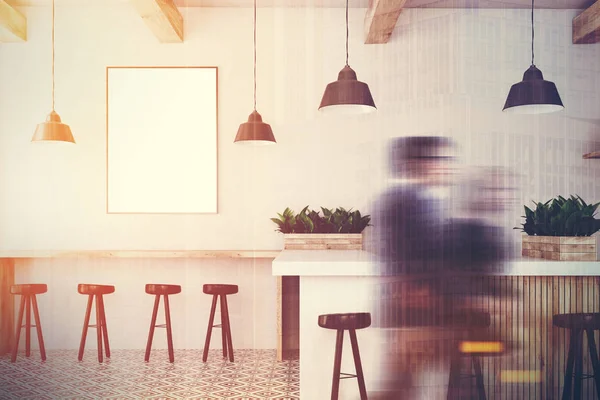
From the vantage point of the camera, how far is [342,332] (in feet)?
8.88

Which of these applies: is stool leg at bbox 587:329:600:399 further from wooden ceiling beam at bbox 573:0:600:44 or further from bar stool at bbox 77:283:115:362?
bar stool at bbox 77:283:115:362

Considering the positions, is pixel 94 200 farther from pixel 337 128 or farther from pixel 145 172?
pixel 337 128

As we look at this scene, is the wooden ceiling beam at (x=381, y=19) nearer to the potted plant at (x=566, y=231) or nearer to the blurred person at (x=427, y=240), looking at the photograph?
the potted plant at (x=566, y=231)

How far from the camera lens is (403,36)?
16.8 feet

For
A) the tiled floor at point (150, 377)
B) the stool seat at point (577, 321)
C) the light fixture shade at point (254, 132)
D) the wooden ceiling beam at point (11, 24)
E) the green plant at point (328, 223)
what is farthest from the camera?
the wooden ceiling beam at point (11, 24)

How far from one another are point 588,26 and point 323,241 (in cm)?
335

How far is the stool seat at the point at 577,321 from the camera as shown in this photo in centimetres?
259

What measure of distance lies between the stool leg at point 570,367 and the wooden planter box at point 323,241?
163cm

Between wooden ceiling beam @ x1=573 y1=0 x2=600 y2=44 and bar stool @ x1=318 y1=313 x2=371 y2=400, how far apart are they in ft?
12.5

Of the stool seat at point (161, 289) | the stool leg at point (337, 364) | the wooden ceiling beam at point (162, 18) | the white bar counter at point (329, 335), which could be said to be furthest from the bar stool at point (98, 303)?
the stool leg at point (337, 364)

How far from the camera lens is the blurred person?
65.0 inches

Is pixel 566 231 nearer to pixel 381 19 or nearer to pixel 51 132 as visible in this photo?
pixel 381 19

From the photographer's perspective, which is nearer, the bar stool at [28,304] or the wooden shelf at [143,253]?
the bar stool at [28,304]

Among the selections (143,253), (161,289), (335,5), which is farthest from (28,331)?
(335,5)
